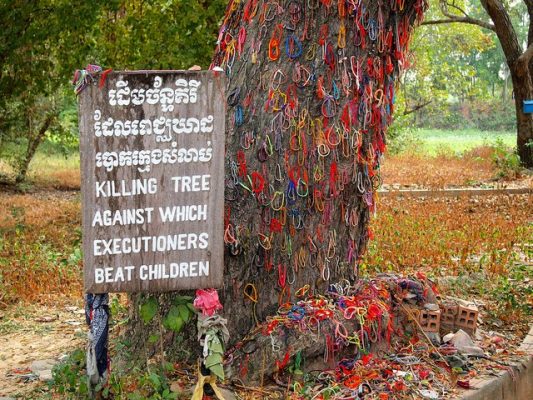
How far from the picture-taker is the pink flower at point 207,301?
423 cm

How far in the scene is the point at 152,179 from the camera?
4.01 m

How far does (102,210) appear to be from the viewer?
13.0 ft

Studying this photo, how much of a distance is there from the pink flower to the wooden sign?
134 millimetres

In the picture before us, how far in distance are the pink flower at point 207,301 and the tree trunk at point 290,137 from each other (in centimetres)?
62

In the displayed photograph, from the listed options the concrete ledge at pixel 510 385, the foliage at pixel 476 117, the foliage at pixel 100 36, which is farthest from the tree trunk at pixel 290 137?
the foliage at pixel 476 117

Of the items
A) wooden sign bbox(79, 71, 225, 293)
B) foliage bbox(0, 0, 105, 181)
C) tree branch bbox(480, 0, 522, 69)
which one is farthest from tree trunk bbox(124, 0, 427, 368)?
tree branch bbox(480, 0, 522, 69)

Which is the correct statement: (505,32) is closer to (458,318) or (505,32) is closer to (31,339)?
(458,318)

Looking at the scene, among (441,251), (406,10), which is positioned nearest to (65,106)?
(441,251)

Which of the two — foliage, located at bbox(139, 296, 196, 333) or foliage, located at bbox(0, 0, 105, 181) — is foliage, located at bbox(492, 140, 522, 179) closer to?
foliage, located at bbox(0, 0, 105, 181)

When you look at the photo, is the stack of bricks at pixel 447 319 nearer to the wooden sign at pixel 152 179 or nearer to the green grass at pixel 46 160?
the wooden sign at pixel 152 179

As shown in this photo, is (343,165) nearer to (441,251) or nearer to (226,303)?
(226,303)

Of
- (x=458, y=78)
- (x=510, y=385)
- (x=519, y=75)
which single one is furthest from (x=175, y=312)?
(x=458, y=78)

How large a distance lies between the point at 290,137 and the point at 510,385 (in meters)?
2.18

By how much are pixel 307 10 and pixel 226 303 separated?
1.96 m
